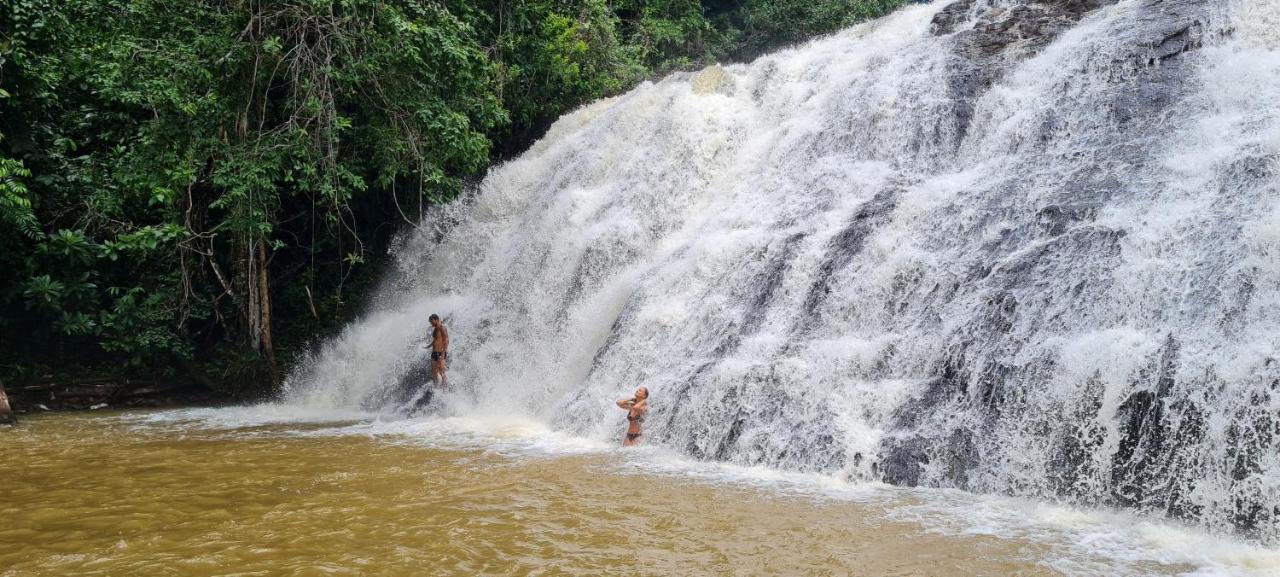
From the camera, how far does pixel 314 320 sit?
1544 cm

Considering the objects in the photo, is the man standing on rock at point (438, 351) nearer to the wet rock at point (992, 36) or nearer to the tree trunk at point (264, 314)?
the tree trunk at point (264, 314)

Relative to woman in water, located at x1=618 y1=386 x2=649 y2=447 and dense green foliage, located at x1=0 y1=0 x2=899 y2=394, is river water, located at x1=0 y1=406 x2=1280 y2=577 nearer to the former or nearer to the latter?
woman in water, located at x1=618 y1=386 x2=649 y2=447

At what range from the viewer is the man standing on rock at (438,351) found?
39.2ft

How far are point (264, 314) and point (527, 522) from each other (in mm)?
9108

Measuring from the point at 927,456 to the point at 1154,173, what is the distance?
385cm

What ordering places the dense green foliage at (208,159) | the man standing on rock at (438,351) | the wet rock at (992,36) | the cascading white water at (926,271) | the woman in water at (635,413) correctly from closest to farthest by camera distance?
the cascading white water at (926,271)
the woman in water at (635,413)
the dense green foliage at (208,159)
the wet rock at (992,36)
the man standing on rock at (438,351)

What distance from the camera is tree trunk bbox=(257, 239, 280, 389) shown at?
43.6ft

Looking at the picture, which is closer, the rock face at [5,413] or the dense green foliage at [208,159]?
the rock face at [5,413]

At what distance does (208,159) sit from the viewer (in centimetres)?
1262

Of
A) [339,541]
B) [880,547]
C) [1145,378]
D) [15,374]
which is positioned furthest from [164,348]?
[1145,378]

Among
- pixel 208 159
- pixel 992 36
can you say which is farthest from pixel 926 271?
pixel 208 159

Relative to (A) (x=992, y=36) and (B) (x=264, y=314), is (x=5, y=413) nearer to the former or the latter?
(B) (x=264, y=314)

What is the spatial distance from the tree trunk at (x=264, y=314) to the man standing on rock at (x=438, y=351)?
2.89m

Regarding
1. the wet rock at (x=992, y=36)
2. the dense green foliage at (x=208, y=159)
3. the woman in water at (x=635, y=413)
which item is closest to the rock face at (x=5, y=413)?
the dense green foliage at (x=208, y=159)
